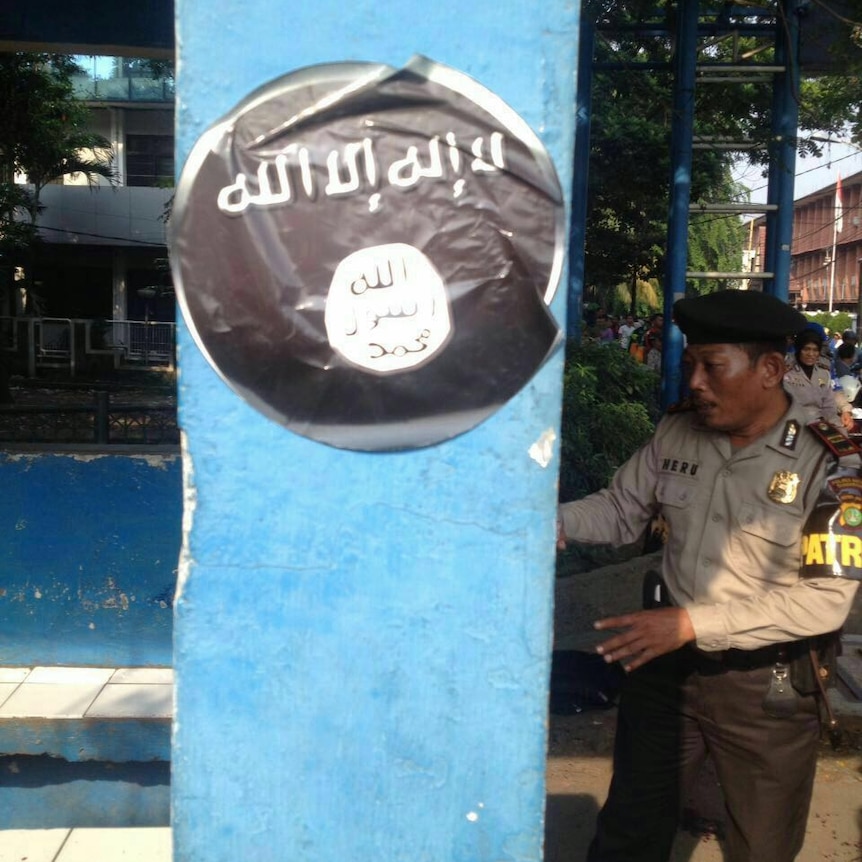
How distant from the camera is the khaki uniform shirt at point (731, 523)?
2.26 meters

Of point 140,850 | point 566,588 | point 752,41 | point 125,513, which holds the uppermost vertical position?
point 752,41

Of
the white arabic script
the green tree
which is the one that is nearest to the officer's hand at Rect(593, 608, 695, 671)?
the white arabic script

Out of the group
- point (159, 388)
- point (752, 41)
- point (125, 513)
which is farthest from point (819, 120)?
point (159, 388)

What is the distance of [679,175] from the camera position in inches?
236

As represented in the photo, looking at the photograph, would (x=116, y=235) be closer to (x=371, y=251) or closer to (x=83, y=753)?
(x=83, y=753)

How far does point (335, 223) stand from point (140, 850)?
254cm

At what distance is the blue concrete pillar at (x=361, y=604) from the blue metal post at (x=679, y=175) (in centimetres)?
435

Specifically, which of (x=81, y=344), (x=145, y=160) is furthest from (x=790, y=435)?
(x=145, y=160)

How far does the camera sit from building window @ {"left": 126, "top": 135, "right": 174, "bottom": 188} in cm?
2725

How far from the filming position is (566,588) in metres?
5.22

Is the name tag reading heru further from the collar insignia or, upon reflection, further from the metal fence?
the metal fence

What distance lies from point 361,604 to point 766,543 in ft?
3.56

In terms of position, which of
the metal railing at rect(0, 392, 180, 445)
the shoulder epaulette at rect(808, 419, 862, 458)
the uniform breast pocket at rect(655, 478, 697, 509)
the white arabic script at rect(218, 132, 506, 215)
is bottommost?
the metal railing at rect(0, 392, 180, 445)

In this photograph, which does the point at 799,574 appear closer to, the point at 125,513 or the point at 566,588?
the point at 125,513
